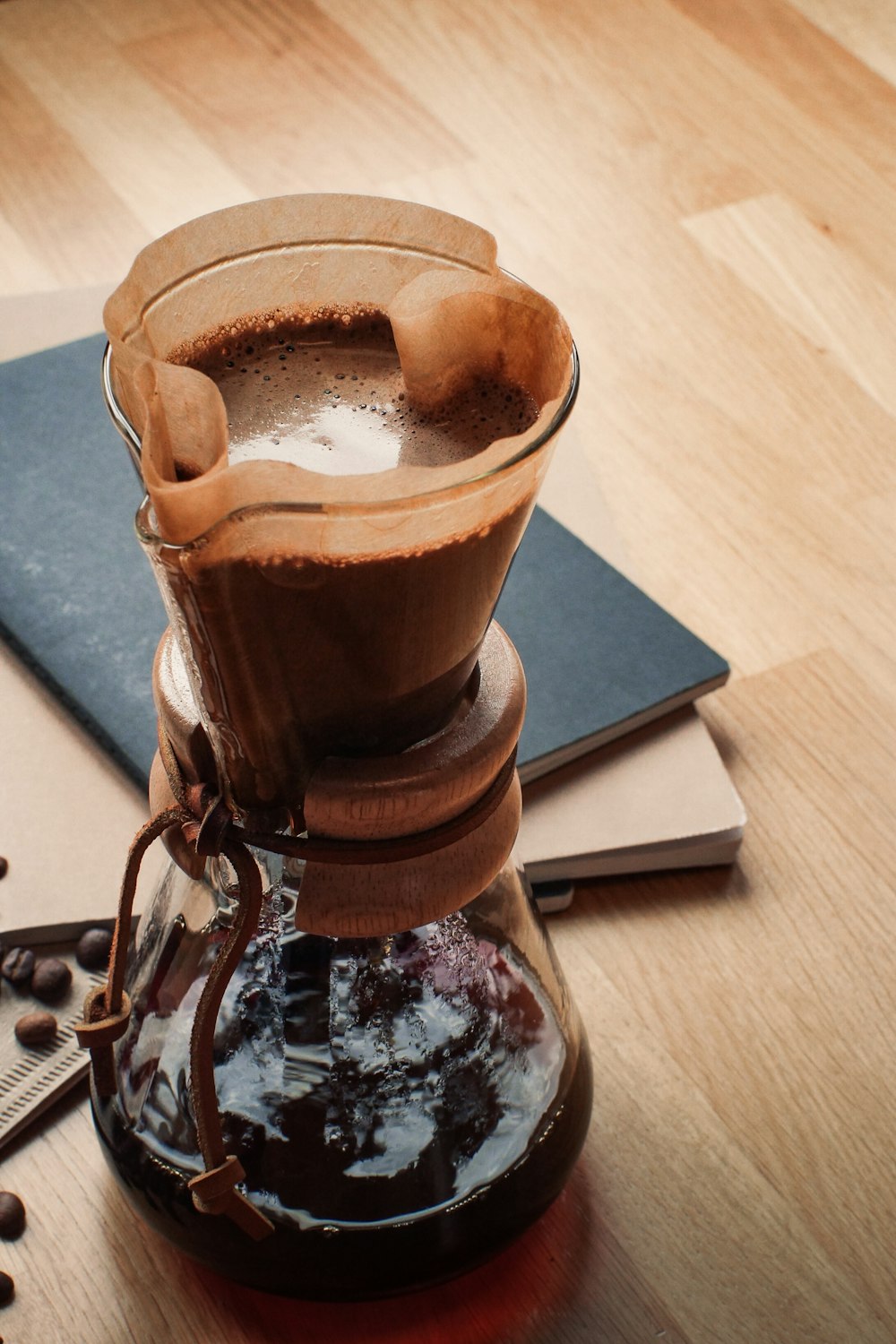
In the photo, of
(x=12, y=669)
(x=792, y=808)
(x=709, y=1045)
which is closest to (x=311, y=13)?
(x=12, y=669)

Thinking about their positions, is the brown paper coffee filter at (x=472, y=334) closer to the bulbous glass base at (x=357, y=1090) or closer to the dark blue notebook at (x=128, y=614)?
the bulbous glass base at (x=357, y=1090)

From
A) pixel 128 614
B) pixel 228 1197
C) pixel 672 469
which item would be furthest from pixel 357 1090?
pixel 672 469

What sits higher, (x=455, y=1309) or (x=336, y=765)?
(x=336, y=765)

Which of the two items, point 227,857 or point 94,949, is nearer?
point 227,857

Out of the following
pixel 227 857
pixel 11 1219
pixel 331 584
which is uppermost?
pixel 331 584

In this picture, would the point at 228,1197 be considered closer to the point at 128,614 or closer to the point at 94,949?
the point at 94,949

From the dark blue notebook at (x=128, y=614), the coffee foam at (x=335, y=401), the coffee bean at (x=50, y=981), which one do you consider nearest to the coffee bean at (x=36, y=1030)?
the coffee bean at (x=50, y=981)
